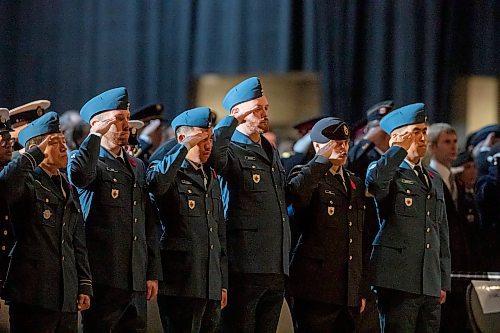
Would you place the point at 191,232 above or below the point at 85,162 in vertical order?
below

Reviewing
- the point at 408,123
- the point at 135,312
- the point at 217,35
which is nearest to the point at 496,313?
the point at 408,123

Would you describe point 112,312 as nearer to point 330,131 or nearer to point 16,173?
point 16,173

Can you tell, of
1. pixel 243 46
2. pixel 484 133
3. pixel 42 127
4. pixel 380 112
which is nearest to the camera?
pixel 42 127

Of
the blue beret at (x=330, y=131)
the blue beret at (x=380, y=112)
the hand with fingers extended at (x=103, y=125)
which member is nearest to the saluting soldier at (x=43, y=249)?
the hand with fingers extended at (x=103, y=125)

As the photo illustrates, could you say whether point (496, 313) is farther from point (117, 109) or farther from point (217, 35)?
point (217, 35)

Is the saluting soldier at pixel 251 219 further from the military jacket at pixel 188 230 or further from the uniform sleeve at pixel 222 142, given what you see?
the military jacket at pixel 188 230

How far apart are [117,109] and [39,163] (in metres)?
0.51

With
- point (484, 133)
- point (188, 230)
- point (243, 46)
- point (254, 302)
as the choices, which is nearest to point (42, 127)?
point (188, 230)

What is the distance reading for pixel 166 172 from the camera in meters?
4.96

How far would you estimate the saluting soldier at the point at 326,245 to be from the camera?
17.6ft

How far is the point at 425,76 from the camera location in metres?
9.23

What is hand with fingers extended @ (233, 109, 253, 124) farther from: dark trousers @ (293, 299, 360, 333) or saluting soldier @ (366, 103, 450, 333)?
dark trousers @ (293, 299, 360, 333)

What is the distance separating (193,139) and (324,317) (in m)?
1.05

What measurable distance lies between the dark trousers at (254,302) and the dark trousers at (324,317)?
196 mm
